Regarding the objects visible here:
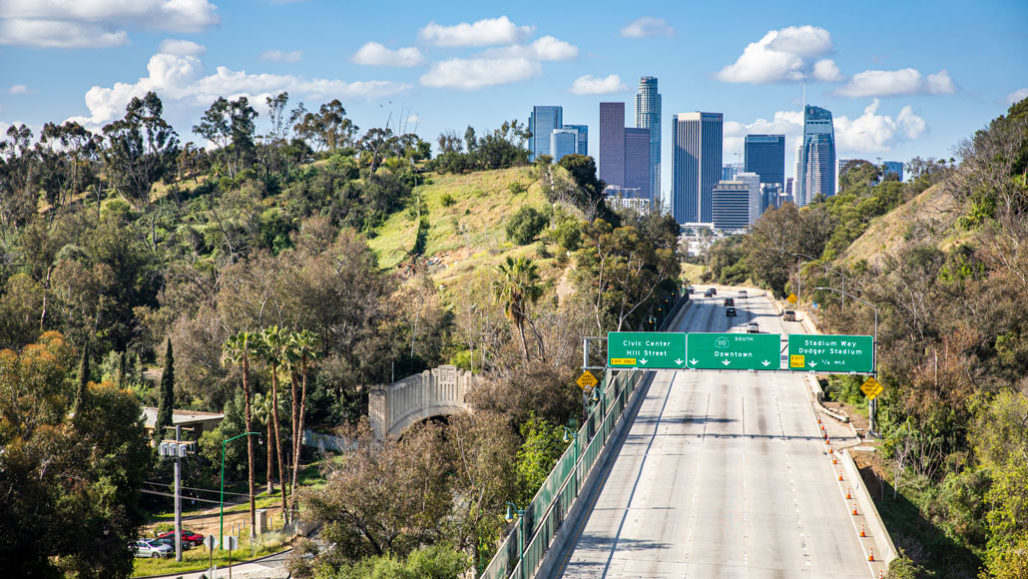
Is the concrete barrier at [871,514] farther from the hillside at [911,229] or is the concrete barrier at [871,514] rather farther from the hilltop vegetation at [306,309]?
the hillside at [911,229]

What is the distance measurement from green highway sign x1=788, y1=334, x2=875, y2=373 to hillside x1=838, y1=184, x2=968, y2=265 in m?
38.1

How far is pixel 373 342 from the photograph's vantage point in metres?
66.6

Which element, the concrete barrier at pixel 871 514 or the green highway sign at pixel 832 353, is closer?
the concrete barrier at pixel 871 514

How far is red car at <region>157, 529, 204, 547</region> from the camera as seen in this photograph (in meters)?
47.8

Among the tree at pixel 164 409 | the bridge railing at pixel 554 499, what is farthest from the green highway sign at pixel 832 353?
the tree at pixel 164 409

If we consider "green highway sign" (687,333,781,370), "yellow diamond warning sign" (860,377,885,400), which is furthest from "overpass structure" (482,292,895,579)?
"yellow diamond warning sign" (860,377,885,400)

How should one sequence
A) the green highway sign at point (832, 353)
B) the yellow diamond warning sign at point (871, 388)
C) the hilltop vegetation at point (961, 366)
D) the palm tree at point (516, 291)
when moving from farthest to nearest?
1. the palm tree at point (516, 291)
2. the yellow diamond warning sign at point (871, 388)
3. the green highway sign at point (832, 353)
4. the hilltop vegetation at point (961, 366)

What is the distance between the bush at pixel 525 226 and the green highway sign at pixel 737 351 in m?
51.6

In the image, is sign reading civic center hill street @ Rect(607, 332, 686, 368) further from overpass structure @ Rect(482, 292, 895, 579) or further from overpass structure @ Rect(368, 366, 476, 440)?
overpass structure @ Rect(368, 366, 476, 440)

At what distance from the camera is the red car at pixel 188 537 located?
47.8 metres

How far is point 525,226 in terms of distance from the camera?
97.1m

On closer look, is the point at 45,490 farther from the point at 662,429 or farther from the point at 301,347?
the point at 662,429

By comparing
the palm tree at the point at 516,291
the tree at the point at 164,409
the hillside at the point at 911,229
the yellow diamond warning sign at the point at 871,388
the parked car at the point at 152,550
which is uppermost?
the hillside at the point at 911,229

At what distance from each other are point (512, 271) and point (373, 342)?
48.2ft
